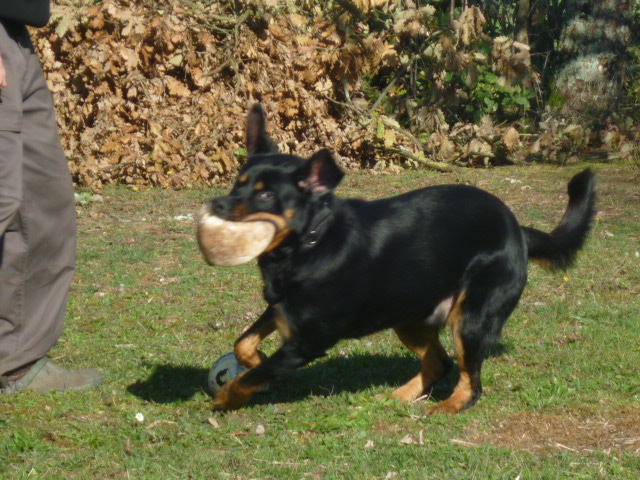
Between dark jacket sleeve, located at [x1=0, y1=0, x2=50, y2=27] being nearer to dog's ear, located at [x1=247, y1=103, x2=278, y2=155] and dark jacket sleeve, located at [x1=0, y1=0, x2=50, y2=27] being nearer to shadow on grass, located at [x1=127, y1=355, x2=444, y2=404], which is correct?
dog's ear, located at [x1=247, y1=103, x2=278, y2=155]

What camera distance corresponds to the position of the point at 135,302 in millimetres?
6797

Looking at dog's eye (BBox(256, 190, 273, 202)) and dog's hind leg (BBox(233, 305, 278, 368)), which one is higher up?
dog's eye (BBox(256, 190, 273, 202))

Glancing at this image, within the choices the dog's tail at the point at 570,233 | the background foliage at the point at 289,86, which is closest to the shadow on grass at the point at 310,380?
the dog's tail at the point at 570,233

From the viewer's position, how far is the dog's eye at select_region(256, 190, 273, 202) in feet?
13.4

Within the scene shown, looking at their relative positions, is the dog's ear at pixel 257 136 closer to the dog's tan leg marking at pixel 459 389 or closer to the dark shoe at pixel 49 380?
the dog's tan leg marking at pixel 459 389

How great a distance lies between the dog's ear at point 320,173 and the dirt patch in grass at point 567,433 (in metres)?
1.32

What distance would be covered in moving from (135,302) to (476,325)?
3.04 metres

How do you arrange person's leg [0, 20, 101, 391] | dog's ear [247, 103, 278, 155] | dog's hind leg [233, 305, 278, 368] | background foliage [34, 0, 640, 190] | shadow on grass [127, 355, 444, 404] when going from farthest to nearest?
background foliage [34, 0, 640, 190] < shadow on grass [127, 355, 444, 404] < person's leg [0, 20, 101, 391] < dog's hind leg [233, 305, 278, 368] < dog's ear [247, 103, 278, 155]

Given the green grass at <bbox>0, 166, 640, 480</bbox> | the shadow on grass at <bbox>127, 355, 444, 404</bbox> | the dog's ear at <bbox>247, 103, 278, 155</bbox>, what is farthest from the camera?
the shadow on grass at <bbox>127, 355, 444, 404</bbox>

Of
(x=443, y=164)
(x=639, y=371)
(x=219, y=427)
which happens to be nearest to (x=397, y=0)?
(x=443, y=164)

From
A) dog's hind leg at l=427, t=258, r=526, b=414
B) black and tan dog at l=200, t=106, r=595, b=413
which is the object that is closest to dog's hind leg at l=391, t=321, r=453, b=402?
black and tan dog at l=200, t=106, r=595, b=413

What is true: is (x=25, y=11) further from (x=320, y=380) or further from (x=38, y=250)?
(x=320, y=380)

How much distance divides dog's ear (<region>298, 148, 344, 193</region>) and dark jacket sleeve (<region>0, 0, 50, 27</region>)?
5.24 ft

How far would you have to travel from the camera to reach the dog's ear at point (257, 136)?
14.6 ft
